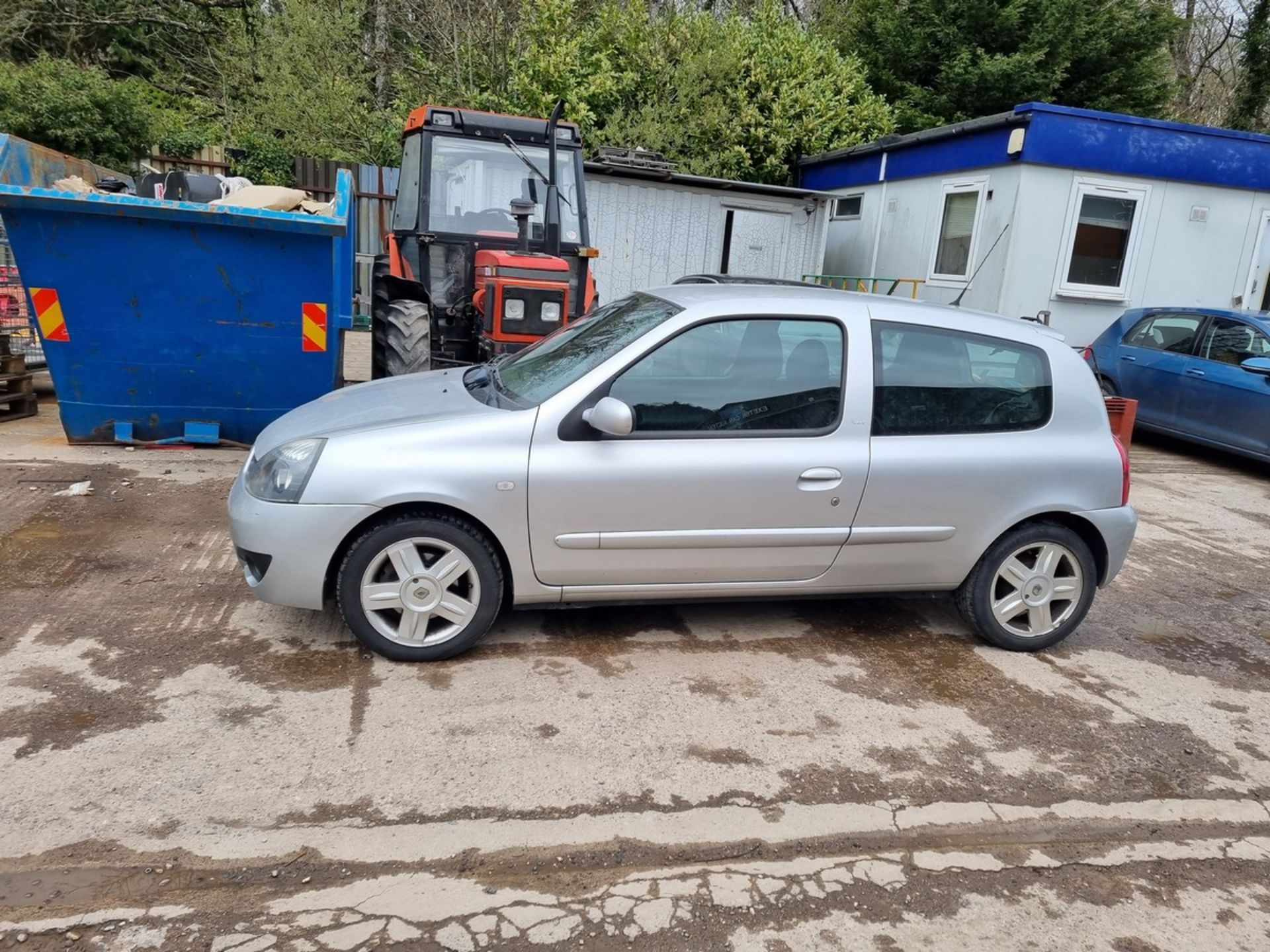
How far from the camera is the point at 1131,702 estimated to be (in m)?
4.16

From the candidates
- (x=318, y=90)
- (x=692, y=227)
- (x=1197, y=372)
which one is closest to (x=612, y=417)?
(x=1197, y=372)

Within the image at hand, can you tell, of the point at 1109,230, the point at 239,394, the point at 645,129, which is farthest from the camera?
the point at 645,129

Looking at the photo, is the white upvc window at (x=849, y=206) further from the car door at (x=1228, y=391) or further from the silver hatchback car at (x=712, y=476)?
the silver hatchback car at (x=712, y=476)

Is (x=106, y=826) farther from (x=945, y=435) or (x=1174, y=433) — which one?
(x=1174, y=433)

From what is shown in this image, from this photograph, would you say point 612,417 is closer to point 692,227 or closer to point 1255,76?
point 692,227

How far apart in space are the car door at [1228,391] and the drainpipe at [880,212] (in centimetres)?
509

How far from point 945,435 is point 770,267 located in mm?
9994

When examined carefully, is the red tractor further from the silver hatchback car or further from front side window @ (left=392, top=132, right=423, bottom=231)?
the silver hatchback car

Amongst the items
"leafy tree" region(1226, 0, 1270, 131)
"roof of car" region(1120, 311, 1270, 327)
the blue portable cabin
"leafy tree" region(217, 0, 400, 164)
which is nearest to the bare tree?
"leafy tree" region(1226, 0, 1270, 131)

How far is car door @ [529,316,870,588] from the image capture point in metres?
3.89

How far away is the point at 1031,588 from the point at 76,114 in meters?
14.1

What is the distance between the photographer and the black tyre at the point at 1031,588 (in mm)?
4430

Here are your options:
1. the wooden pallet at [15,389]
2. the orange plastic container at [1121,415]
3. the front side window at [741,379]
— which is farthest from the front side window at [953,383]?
the wooden pallet at [15,389]

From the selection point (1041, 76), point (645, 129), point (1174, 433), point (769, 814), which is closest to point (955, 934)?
point (769, 814)
